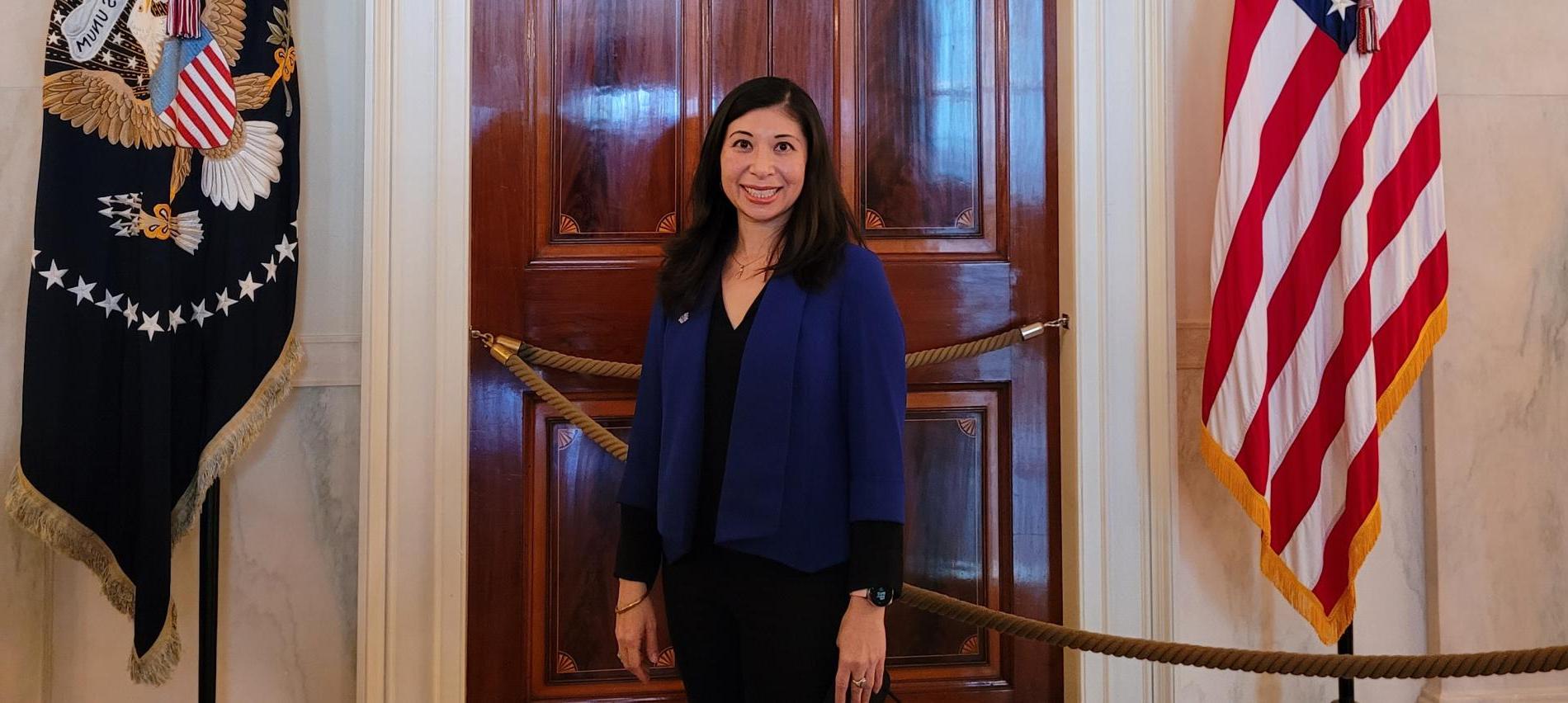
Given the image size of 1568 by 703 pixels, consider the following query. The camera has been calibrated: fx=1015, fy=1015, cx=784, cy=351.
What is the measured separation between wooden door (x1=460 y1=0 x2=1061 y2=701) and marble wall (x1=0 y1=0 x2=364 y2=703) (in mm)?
344

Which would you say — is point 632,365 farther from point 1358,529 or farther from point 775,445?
point 1358,529

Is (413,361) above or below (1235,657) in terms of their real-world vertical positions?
above

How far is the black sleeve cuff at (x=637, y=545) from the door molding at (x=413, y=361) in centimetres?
97

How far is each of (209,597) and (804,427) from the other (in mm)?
1708

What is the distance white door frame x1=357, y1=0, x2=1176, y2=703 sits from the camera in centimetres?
252

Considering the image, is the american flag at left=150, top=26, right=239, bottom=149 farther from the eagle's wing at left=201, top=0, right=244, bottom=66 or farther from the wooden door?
the wooden door

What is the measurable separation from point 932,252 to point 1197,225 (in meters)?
0.71

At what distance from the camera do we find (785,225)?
1714 mm

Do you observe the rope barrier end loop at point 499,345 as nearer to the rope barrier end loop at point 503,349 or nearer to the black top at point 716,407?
the rope barrier end loop at point 503,349

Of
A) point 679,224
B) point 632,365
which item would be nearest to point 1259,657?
point 632,365

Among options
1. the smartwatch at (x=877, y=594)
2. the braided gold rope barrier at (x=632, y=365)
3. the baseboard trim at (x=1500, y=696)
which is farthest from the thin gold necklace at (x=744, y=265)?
the baseboard trim at (x=1500, y=696)

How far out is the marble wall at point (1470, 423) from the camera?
104 inches

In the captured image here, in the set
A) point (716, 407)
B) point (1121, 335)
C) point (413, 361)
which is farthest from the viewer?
point (1121, 335)

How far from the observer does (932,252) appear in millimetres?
2701
